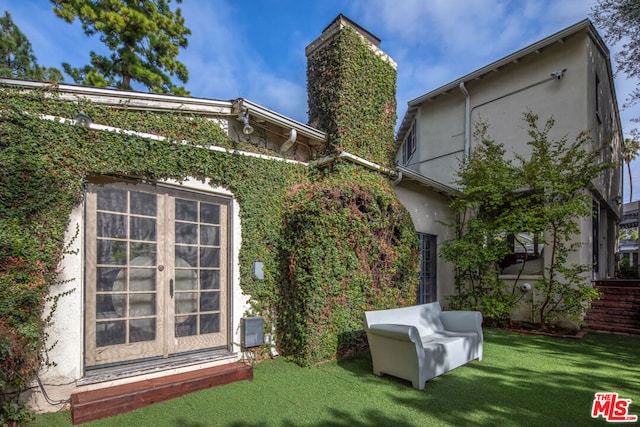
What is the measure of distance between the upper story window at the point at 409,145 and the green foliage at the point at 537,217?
4131 millimetres

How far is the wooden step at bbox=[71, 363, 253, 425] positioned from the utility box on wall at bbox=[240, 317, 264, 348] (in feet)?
1.57

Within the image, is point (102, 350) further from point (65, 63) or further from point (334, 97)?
point (65, 63)

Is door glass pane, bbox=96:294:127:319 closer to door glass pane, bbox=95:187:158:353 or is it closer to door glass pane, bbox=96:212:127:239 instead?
door glass pane, bbox=95:187:158:353

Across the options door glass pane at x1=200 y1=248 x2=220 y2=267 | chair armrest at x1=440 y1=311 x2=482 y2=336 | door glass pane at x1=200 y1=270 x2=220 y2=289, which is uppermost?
door glass pane at x1=200 y1=248 x2=220 y2=267

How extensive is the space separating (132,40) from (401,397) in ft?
50.9

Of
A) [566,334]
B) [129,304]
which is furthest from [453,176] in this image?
[129,304]

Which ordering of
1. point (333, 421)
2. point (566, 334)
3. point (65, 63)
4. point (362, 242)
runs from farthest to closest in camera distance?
point (65, 63), point (566, 334), point (362, 242), point (333, 421)

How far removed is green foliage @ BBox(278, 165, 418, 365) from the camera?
468cm

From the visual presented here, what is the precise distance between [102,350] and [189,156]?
2.54 m

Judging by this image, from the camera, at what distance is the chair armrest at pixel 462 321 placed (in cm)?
486

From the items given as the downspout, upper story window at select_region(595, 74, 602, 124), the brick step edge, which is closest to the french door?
the downspout

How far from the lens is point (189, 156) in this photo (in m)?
4.37

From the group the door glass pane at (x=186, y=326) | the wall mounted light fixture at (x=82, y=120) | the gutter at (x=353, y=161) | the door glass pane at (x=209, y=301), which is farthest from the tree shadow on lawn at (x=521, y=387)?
the wall mounted light fixture at (x=82, y=120)

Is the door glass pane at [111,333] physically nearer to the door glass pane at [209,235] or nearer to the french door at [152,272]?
the french door at [152,272]
